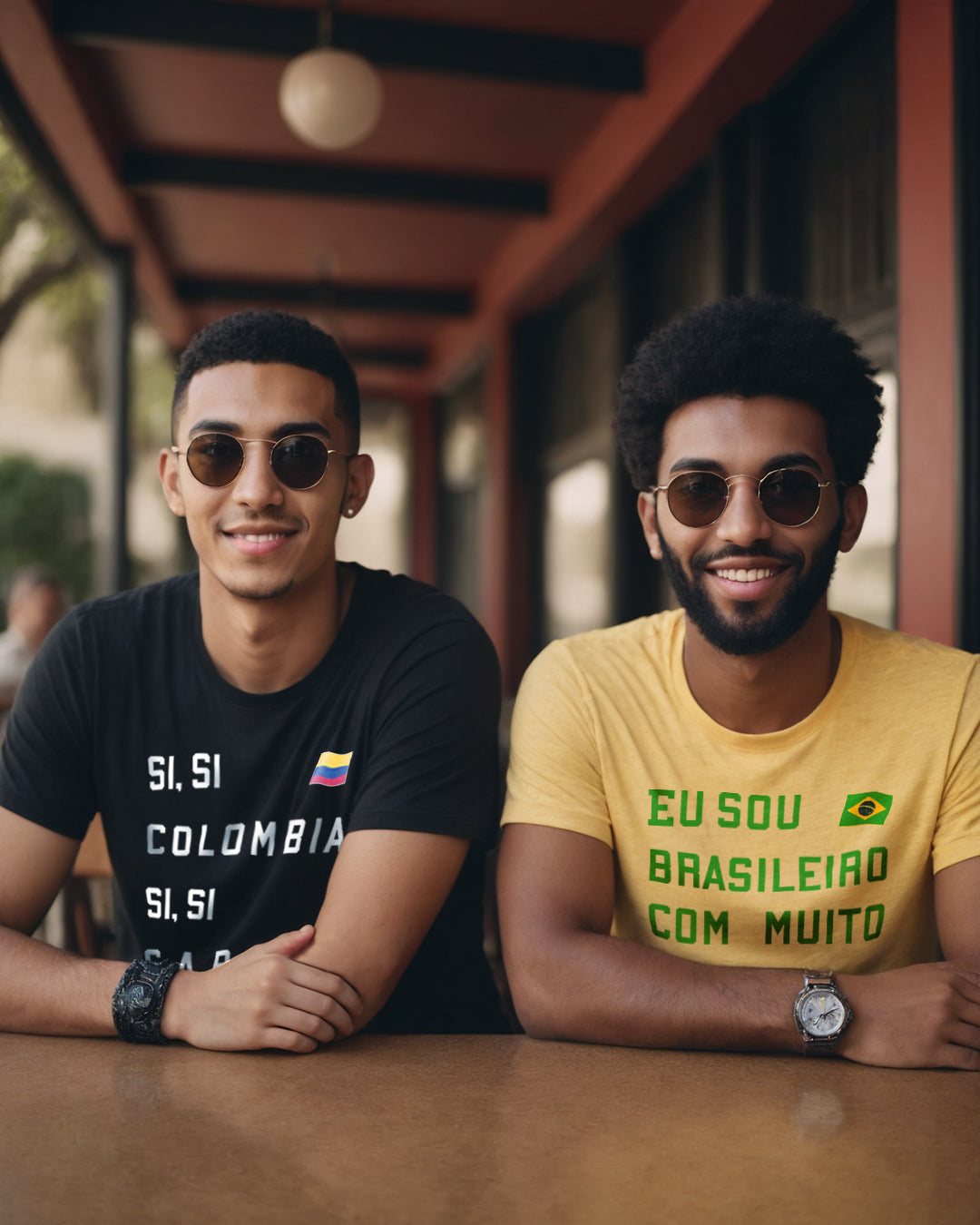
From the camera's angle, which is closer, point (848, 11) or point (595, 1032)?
point (595, 1032)

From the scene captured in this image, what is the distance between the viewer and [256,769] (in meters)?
1.80

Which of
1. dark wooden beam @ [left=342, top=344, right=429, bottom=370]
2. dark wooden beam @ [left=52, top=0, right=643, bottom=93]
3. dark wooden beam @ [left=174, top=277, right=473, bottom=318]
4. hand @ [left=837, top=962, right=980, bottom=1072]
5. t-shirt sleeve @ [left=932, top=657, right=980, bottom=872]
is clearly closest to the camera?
hand @ [left=837, top=962, right=980, bottom=1072]

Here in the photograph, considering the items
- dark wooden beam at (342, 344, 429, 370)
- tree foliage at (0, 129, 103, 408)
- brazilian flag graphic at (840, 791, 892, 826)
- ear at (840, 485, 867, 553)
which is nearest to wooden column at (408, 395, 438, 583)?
dark wooden beam at (342, 344, 429, 370)

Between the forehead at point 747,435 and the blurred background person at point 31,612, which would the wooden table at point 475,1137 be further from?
the blurred background person at point 31,612

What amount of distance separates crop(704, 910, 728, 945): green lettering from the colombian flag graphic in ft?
1.82

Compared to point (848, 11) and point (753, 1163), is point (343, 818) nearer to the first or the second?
point (753, 1163)

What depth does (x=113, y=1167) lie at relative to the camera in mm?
1046

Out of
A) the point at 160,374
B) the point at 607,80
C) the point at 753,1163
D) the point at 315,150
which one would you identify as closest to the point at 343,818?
the point at 753,1163

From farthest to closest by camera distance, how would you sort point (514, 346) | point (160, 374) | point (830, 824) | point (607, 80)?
1. point (160, 374)
2. point (514, 346)
3. point (607, 80)
4. point (830, 824)

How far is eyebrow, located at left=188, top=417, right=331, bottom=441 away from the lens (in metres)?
1.84

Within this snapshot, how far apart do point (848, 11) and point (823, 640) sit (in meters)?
2.98

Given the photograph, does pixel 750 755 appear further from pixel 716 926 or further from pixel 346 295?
pixel 346 295

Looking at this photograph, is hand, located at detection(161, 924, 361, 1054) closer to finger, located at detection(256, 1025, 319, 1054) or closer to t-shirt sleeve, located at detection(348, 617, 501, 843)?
finger, located at detection(256, 1025, 319, 1054)

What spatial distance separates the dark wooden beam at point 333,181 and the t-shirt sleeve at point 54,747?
5223 millimetres
